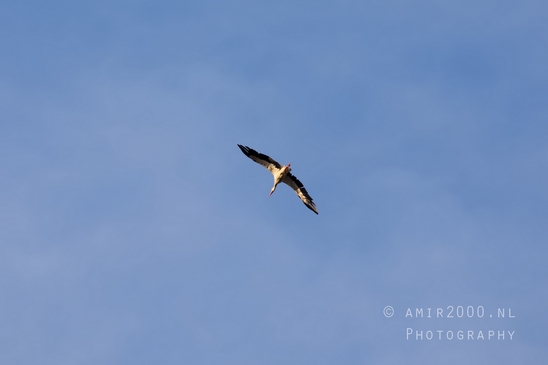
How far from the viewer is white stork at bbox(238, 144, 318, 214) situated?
7725 cm

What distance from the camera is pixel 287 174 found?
77875 millimetres

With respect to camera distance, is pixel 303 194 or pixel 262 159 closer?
pixel 262 159

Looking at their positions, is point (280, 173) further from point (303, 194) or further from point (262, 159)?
point (303, 194)

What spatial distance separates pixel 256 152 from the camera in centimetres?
7719

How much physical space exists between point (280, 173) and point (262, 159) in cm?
228

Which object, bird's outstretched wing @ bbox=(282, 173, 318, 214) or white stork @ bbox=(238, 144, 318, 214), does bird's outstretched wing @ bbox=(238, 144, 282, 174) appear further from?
bird's outstretched wing @ bbox=(282, 173, 318, 214)

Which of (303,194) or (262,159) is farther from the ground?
(262,159)

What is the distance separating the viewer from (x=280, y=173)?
254 ft

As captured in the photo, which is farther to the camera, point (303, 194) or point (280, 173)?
point (303, 194)

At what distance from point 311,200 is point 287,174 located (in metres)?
4.21

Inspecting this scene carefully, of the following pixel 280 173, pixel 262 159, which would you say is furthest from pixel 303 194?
pixel 262 159

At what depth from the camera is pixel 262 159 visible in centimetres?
7762

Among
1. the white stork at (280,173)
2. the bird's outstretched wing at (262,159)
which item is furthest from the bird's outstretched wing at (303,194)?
the bird's outstretched wing at (262,159)

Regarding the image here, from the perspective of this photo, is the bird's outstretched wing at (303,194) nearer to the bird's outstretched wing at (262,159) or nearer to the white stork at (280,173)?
the white stork at (280,173)
